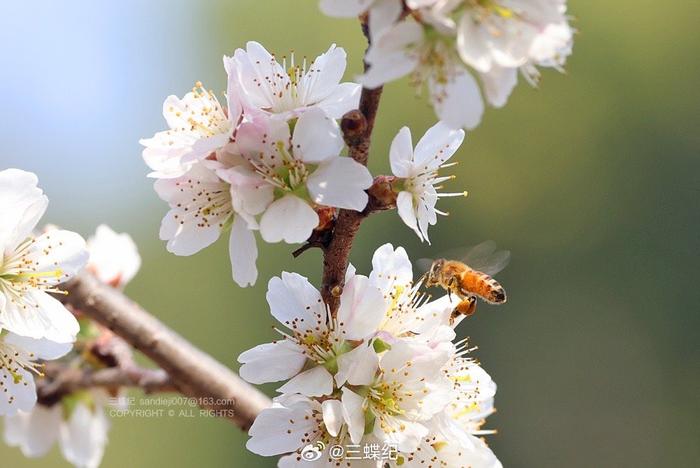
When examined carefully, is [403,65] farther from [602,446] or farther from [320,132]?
[602,446]

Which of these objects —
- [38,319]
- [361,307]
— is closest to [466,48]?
[361,307]

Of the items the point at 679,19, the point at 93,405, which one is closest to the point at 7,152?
the point at 679,19

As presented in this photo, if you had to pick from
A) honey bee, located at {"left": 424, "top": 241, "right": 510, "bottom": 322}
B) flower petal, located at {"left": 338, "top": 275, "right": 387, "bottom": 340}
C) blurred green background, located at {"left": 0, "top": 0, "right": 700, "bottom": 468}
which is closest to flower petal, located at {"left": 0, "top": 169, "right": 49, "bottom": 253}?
flower petal, located at {"left": 338, "top": 275, "right": 387, "bottom": 340}

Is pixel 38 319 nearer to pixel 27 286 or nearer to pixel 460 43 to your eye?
pixel 27 286

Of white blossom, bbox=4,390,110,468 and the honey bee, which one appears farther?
white blossom, bbox=4,390,110,468

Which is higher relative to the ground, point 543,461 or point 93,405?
point 543,461

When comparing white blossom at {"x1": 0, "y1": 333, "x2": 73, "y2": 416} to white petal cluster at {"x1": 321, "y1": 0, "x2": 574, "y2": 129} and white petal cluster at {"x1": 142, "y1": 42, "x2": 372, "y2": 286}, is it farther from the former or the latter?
white petal cluster at {"x1": 321, "y1": 0, "x2": 574, "y2": 129}
